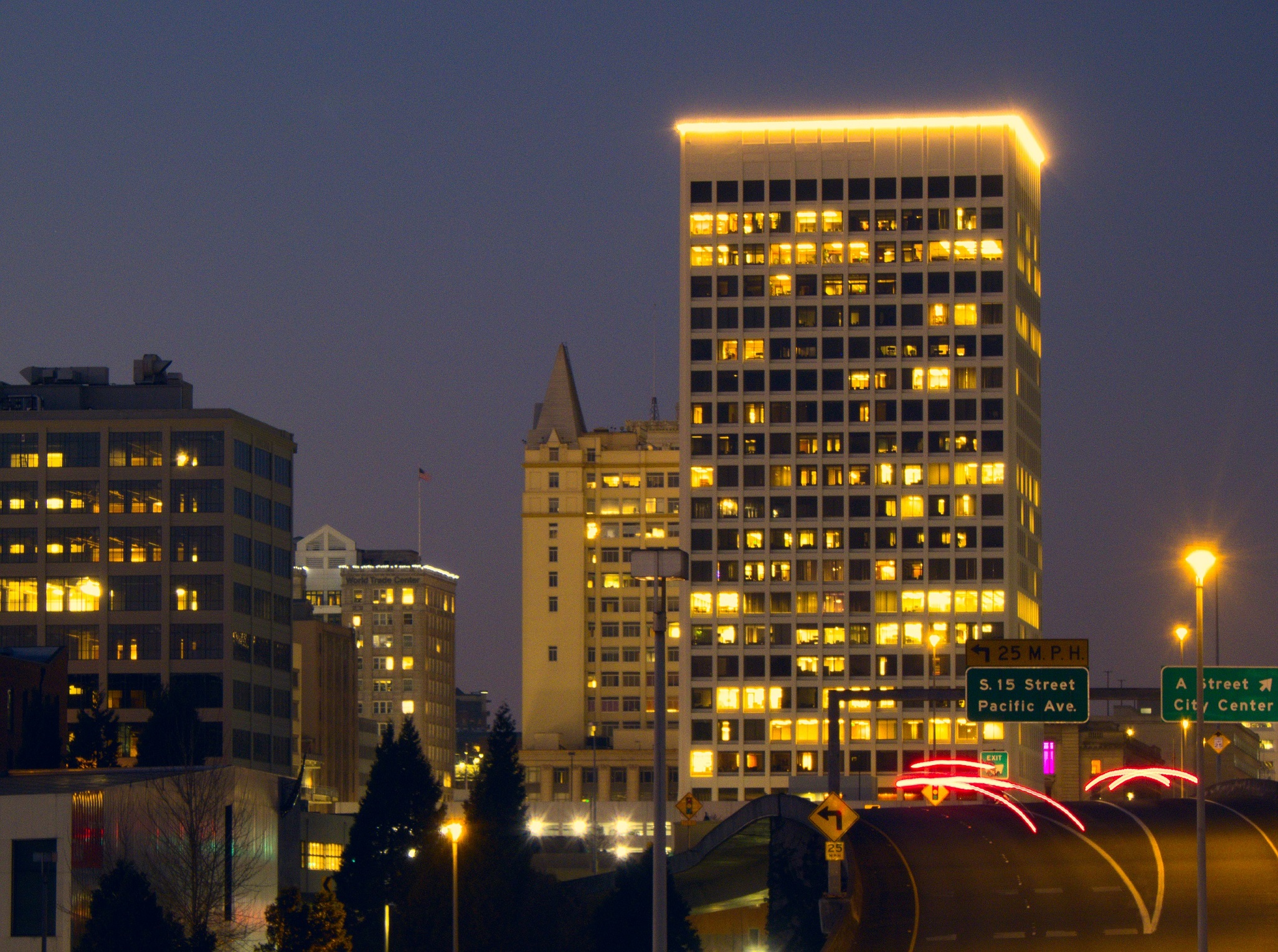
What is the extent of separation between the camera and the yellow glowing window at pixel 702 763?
19150cm

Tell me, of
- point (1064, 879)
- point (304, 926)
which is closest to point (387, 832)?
point (304, 926)

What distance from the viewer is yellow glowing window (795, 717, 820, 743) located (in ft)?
A: 626

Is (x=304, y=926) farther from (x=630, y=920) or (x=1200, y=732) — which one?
(x=1200, y=732)

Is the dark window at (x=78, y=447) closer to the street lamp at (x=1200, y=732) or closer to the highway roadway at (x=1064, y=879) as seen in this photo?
the highway roadway at (x=1064, y=879)

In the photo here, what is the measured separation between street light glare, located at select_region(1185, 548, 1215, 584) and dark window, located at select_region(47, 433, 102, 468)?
133 m

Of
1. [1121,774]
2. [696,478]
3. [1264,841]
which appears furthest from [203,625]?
[1264,841]

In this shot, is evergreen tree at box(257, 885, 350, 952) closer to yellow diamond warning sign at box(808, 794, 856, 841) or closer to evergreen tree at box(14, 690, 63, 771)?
yellow diamond warning sign at box(808, 794, 856, 841)

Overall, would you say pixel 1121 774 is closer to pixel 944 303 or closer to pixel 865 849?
pixel 865 849

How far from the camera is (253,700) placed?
168 meters

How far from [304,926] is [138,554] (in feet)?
308

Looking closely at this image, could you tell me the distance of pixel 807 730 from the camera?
628 ft

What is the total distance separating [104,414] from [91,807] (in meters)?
95.9

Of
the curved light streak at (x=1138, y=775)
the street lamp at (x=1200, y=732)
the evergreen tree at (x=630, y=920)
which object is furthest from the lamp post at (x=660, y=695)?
the curved light streak at (x=1138, y=775)

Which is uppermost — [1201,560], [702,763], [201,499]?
[201,499]
